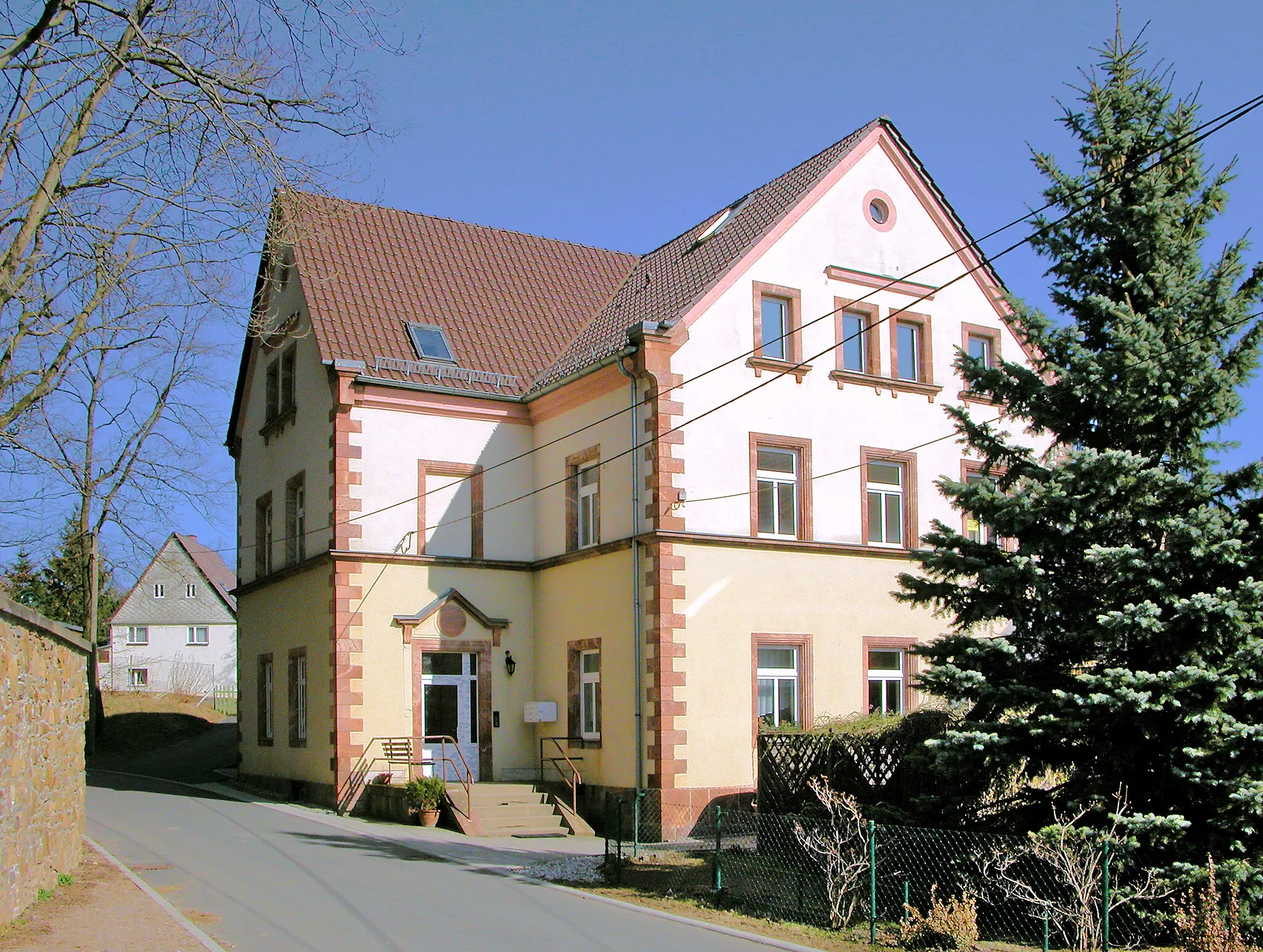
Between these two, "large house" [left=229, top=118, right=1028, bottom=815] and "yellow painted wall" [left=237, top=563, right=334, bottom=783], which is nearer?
"large house" [left=229, top=118, right=1028, bottom=815]

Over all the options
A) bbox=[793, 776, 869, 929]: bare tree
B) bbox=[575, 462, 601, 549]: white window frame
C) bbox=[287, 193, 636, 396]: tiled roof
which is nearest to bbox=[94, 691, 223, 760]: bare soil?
bbox=[287, 193, 636, 396]: tiled roof

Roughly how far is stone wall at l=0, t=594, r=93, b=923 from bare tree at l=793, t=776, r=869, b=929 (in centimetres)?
747

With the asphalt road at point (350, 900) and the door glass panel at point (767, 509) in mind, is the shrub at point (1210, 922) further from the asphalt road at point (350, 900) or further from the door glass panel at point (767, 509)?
the door glass panel at point (767, 509)

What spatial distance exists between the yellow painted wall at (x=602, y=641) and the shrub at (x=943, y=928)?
1009cm

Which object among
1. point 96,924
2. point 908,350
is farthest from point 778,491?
point 96,924

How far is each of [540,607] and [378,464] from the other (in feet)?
13.7

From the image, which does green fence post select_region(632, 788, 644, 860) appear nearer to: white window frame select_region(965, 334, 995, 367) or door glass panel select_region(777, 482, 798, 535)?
door glass panel select_region(777, 482, 798, 535)

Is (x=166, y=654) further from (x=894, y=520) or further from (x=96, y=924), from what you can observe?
(x=96, y=924)

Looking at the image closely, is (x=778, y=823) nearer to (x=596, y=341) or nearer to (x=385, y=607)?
(x=385, y=607)

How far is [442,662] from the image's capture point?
2489 cm

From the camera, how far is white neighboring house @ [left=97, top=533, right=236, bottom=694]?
67938mm

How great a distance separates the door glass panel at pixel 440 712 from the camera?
24578 millimetres

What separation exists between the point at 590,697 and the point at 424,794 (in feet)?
12.1

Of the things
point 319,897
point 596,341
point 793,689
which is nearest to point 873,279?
point 596,341
